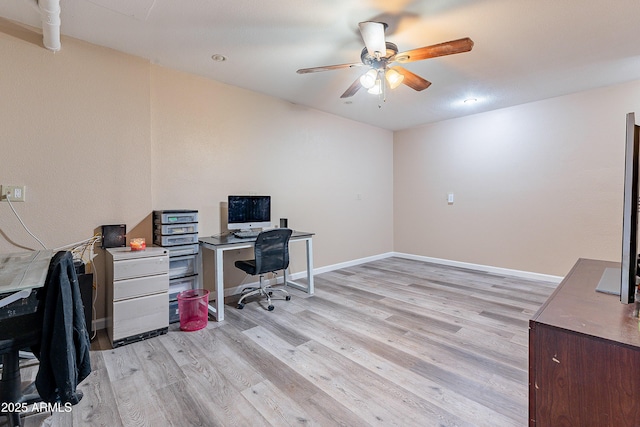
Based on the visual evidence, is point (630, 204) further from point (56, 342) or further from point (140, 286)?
point (140, 286)

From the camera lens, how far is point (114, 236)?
2.68 meters

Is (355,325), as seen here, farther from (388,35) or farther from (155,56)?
(155,56)

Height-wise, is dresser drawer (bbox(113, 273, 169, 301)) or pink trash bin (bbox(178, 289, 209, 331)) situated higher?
dresser drawer (bbox(113, 273, 169, 301))

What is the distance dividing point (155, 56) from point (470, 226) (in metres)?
4.88

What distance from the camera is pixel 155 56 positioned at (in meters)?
2.80

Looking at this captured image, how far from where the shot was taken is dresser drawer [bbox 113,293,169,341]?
2299 mm

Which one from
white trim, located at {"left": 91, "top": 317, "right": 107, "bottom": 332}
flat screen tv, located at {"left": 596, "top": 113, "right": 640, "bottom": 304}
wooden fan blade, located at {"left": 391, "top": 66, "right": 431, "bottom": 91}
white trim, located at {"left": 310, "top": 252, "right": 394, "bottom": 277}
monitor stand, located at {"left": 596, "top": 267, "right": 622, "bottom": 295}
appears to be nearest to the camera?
flat screen tv, located at {"left": 596, "top": 113, "right": 640, "bottom": 304}

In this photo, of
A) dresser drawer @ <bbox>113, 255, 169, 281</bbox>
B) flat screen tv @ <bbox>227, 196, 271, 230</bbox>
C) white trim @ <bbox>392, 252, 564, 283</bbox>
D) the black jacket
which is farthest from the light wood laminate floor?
white trim @ <bbox>392, 252, 564, 283</bbox>

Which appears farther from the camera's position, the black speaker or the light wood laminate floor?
the black speaker

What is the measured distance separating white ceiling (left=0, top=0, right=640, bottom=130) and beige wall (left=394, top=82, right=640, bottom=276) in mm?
491

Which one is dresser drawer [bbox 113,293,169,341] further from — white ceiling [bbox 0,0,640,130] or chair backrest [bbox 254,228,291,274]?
white ceiling [bbox 0,0,640,130]

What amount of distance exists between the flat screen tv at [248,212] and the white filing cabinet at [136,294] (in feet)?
2.91

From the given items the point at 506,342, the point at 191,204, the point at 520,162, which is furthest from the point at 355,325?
the point at 520,162

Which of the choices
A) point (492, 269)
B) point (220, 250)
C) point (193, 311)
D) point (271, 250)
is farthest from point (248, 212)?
point (492, 269)
